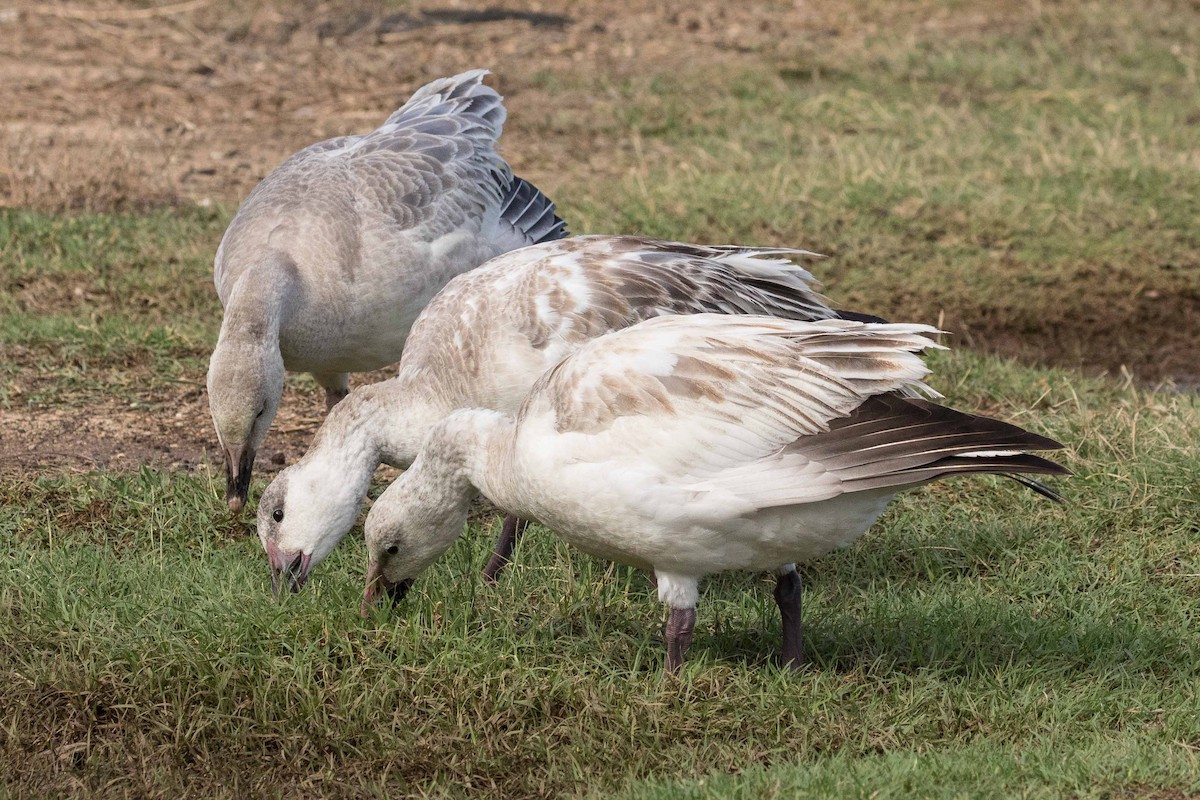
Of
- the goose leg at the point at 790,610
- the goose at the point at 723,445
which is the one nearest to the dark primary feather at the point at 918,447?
the goose at the point at 723,445

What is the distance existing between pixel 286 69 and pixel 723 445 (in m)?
8.31

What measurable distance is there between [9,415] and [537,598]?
2.78m

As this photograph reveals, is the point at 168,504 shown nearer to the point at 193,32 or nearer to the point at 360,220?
the point at 360,220

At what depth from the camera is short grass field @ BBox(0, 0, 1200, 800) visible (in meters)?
4.17

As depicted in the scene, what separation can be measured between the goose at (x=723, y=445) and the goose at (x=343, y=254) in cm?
118

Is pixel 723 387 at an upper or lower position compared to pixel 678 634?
upper

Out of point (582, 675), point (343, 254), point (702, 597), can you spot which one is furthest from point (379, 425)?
point (702, 597)

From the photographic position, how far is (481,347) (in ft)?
16.2

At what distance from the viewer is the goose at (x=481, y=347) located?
486 centimetres

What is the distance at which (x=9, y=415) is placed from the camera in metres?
6.37

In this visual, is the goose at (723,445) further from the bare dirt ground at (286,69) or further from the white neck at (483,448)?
the bare dirt ground at (286,69)

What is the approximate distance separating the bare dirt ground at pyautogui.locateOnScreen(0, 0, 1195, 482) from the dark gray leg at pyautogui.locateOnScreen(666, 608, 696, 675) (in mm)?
2730

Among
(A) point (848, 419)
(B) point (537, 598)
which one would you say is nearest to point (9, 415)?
A: (B) point (537, 598)

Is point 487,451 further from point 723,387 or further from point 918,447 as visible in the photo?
point 918,447
